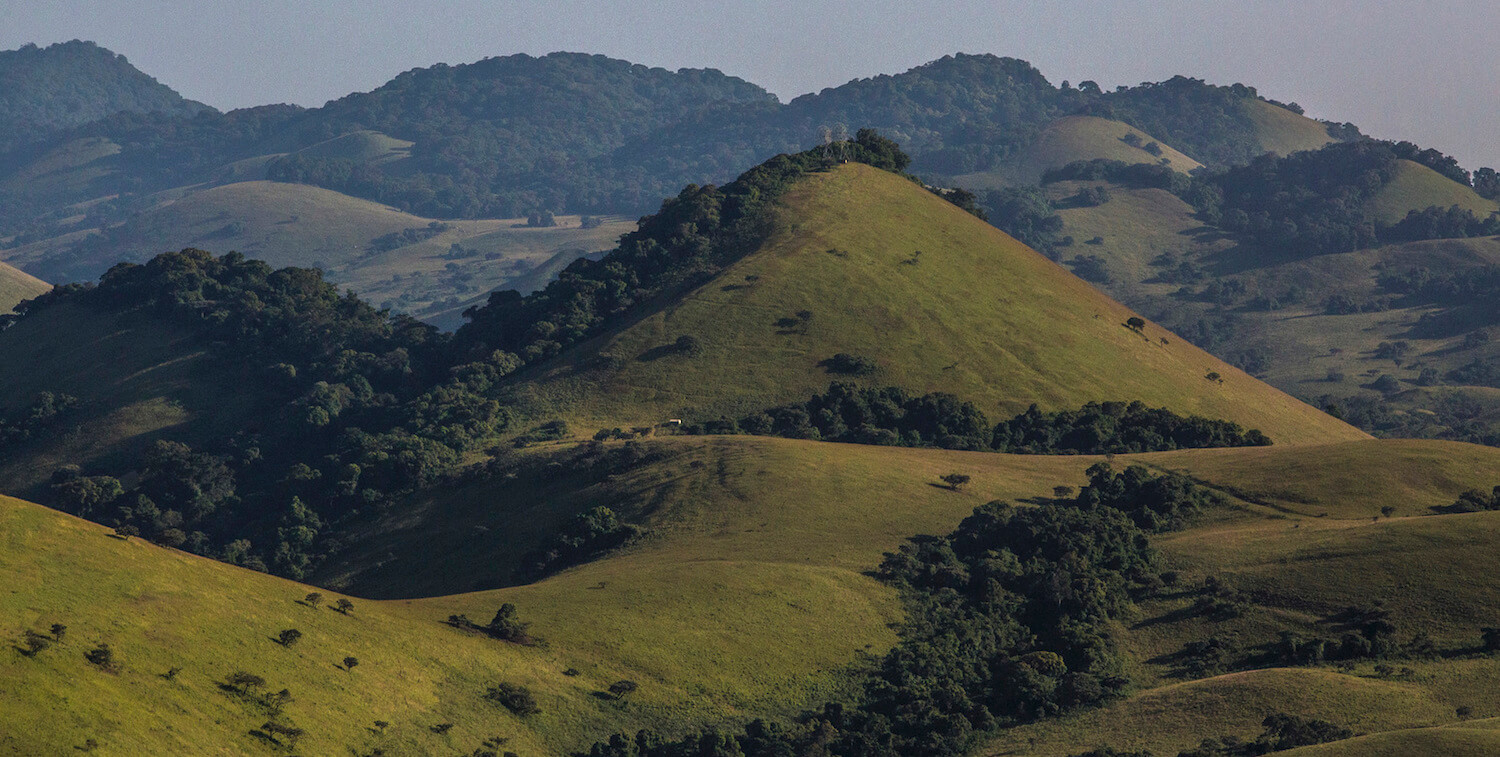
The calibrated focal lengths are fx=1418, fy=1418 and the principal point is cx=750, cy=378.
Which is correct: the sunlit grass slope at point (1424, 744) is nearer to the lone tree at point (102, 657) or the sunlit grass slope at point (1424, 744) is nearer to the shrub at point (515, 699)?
the shrub at point (515, 699)

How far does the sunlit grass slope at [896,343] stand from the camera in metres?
156

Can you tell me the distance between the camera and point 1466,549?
89.1 m

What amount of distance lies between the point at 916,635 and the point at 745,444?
37.0m

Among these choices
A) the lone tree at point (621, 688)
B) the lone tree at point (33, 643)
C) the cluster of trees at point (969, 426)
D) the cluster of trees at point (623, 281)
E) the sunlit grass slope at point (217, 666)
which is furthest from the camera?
the cluster of trees at point (623, 281)

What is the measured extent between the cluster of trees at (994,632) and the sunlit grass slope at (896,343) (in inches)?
1768

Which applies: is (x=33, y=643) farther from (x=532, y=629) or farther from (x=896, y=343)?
(x=896, y=343)

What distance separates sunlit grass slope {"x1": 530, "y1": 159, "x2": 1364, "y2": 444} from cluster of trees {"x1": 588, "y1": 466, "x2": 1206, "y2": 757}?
44909 mm

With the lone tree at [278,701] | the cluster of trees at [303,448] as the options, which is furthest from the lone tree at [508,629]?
the cluster of trees at [303,448]

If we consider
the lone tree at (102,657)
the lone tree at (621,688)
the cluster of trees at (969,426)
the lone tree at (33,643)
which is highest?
the cluster of trees at (969,426)

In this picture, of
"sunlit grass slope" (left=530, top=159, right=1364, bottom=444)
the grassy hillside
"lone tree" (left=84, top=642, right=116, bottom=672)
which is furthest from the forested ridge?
"lone tree" (left=84, top=642, right=116, bottom=672)

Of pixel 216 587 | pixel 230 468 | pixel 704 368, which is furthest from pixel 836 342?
pixel 216 587

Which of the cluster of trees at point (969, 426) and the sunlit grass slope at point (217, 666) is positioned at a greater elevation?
the cluster of trees at point (969, 426)

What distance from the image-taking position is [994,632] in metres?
93.2

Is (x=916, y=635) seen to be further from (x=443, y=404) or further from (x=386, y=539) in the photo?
(x=443, y=404)
